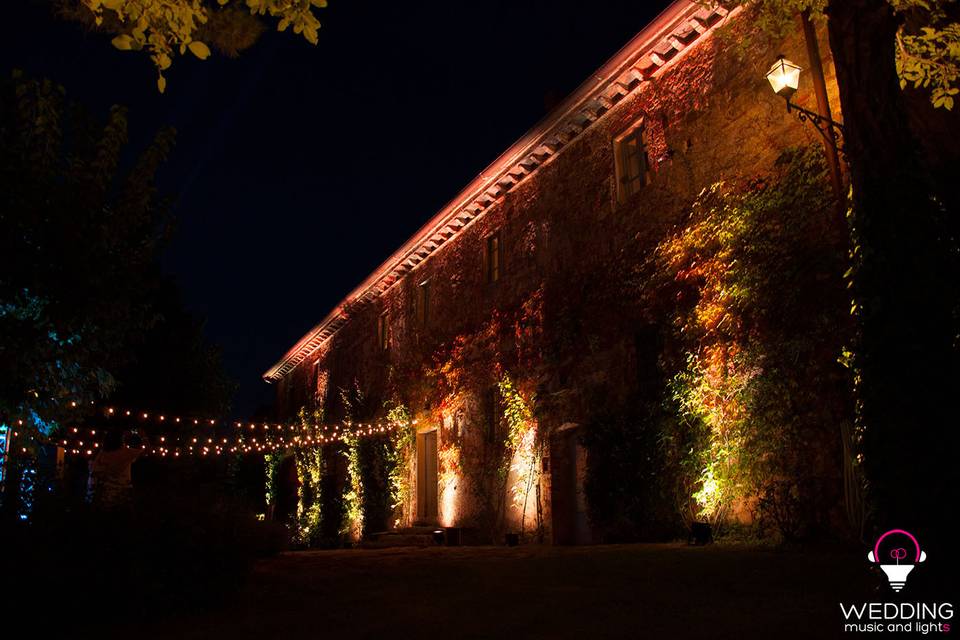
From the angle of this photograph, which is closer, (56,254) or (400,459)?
(56,254)

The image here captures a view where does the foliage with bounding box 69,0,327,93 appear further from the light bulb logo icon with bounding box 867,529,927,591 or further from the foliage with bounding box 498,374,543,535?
the foliage with bounding box 498,374,543,535

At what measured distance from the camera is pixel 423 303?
1714 cm

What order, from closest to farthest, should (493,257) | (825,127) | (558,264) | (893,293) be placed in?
(893,293)
(825,127)
(558,264)
(493,257)

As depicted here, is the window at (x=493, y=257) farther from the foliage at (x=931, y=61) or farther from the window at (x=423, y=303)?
the foliage at (x=931, y=61)

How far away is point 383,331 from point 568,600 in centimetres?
1540

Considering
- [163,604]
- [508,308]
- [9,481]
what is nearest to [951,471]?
[163,604]

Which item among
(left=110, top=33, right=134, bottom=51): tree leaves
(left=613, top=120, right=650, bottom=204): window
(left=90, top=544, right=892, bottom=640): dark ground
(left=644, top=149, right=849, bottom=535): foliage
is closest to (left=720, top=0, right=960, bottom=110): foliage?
(left=644, top=149, right=849, bottom=535): foliage

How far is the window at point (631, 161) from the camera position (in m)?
10.5

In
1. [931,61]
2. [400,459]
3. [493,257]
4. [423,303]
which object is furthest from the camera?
[423,303]

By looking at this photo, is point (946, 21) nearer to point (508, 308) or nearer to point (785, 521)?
point (785, 521)

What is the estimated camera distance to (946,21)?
756 cm

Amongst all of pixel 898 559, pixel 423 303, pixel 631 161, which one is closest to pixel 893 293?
pixel 898 559

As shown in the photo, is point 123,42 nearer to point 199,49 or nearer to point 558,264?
point 199,49

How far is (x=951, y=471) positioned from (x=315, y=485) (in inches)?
776
